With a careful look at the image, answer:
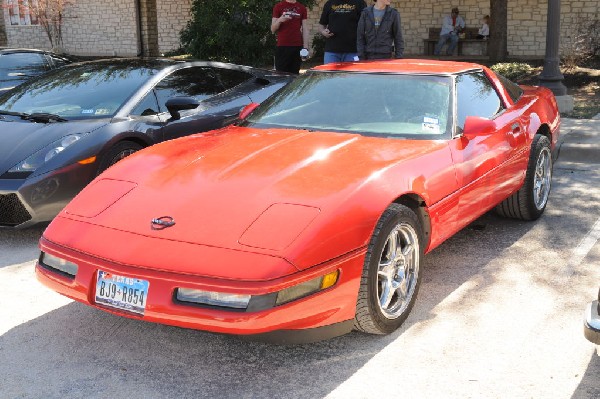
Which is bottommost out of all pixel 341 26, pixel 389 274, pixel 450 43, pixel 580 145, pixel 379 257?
pixel 580 145

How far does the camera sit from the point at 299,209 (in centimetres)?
360

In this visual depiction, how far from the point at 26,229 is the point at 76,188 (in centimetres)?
57

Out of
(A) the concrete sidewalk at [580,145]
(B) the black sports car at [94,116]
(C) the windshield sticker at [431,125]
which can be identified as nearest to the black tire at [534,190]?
(C) the windshield sticker at [431,125]

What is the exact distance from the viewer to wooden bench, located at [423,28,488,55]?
65.2 ft

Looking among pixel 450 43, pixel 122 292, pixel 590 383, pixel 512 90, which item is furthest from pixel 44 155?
pixel 450 43

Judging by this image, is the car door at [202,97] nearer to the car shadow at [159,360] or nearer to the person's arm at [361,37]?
the person's arm at [361,37]

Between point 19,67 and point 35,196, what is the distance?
4.93 meters

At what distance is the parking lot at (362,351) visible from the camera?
3400 mm

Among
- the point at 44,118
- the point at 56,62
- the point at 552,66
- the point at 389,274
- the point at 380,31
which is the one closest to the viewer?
the point at 389,274

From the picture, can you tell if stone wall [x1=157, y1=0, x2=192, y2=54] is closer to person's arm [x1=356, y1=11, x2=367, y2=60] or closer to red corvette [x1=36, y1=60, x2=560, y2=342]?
person's arm [x1=356, y1=11, x2=367, y2=60]

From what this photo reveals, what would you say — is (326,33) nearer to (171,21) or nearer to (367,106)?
(367,106)

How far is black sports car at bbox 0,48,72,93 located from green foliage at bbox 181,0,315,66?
6.70 metres

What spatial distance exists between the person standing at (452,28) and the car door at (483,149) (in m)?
14.6

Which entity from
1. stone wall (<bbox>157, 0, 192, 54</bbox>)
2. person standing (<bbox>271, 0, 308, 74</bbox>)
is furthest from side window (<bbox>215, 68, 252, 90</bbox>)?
stone wall (<bbox>157, 0, 192, 54</bbox>)
